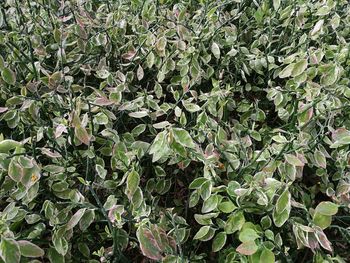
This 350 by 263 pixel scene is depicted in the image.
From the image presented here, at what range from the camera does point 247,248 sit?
1095 mm

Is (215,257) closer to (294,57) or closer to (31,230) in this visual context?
(31,230)

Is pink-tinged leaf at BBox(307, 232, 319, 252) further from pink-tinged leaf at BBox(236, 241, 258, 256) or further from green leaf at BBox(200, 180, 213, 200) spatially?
green leaf at BBox(200, 180, 213, 200)

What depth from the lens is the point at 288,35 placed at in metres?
1.82

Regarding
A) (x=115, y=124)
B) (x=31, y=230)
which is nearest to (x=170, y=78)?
(x=115, y=124)

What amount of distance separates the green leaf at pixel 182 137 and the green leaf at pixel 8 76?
56 cm

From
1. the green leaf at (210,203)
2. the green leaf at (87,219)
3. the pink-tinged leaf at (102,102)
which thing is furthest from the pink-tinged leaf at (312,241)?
the pink-tinged leaf at (102,102)

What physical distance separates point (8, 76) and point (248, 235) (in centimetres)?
81

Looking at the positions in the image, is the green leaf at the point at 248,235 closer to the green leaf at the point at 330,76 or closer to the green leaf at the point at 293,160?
the green leaf at the point at 293,160

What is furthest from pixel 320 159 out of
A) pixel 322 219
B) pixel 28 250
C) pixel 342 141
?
pixel 28 250

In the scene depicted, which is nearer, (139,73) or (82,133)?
(82,133)

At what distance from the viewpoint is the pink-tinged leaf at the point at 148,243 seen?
1.04 metres

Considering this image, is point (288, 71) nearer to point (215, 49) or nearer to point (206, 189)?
point (215, 49)

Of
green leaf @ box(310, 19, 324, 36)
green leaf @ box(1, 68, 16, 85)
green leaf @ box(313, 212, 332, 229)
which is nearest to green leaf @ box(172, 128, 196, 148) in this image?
green leaf @ box(313, 212, 332, 229)

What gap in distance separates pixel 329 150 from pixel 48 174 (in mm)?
882
